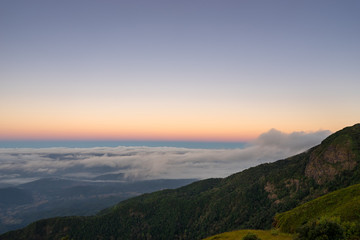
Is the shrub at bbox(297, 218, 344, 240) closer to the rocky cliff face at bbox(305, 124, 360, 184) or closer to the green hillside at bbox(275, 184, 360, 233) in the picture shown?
the green hillside at bbox(275, 184, 360, 233)

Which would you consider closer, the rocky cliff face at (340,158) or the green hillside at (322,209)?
the green hillside at (322,209)

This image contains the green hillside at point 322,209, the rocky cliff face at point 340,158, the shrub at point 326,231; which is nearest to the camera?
the shrub at point 326,231

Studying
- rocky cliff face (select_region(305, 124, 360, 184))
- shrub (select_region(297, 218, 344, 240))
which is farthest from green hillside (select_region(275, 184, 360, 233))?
rocky cliff face (select_region(305, 124, 360, 184))

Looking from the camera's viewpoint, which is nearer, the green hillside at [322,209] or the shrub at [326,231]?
the shrub at [326,231]

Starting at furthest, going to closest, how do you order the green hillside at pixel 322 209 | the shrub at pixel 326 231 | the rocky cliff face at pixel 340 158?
the rocky cliff face at pixel 340 158
the green hillside at pixel 322 209
the shrub at pixel 326 231

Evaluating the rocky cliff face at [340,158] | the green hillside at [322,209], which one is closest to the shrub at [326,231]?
the green hillside at [322,209]

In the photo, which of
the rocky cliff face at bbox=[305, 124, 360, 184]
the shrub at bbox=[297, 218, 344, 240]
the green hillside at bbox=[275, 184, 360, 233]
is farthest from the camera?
the rocky cliff face at bbox=[305, 124, 360, 184]

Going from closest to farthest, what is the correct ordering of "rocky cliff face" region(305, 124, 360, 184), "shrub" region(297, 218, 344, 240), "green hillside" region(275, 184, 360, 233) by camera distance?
"shrub" region(297, 218, 344, 240) → "green hillside" region(275, 184, 360, 233) → "rocky cliff face" region(305, 124, 360, 184)

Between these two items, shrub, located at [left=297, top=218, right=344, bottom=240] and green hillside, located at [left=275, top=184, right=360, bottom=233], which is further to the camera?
green hillside, located at [left=275, top=184, right=360, bottom=233]

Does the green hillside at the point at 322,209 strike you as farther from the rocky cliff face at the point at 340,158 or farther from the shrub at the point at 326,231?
the rocky cliff face at the point at 340,158

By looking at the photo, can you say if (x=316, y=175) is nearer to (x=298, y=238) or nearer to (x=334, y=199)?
(x=334, y=199)

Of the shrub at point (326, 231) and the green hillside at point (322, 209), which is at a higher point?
the shrub at point (326, 231)

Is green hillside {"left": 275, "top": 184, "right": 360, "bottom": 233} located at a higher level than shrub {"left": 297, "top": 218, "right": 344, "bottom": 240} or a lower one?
lower

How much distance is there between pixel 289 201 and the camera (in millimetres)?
194750
